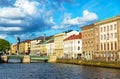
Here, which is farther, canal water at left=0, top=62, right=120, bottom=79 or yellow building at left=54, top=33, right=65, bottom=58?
yellow building at left=54, top=33, right=65, bottom=58

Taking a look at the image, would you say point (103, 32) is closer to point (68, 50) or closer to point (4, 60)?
point (68, 50)

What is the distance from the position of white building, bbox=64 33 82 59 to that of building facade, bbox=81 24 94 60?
28.1 feet

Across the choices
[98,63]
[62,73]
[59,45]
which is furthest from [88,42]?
[62,73]

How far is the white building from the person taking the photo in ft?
500

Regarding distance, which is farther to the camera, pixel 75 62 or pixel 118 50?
pixel 75 62

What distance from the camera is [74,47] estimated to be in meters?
156

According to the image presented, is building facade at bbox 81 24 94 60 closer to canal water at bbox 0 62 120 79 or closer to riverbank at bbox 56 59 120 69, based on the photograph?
riverbank at bbox 56 59 120 69

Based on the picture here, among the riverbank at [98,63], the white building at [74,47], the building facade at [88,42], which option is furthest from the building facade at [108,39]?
the white building at [74,47]

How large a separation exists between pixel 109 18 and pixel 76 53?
41.5 meters

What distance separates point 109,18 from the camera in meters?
115

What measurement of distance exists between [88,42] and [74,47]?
66.2ft

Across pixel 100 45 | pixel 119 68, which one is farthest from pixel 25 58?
pixel 119 68

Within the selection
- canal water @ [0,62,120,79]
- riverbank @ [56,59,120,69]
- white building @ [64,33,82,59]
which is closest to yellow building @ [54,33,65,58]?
white building @ [64,33,82,59]

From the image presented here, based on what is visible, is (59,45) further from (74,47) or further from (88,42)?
(88,42)
